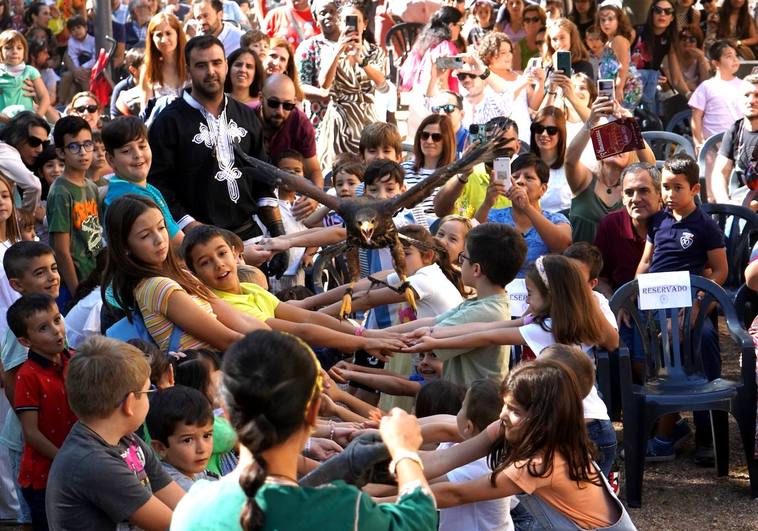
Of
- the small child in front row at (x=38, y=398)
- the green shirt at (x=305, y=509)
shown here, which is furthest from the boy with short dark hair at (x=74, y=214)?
the green shirt at (x=305, y=509)

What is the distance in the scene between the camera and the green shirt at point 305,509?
2162 millimetres

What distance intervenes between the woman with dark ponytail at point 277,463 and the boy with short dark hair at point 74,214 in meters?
4.11

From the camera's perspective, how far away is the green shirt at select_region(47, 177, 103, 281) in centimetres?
622

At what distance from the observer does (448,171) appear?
15.8 ft

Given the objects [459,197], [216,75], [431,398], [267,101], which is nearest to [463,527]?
[431,398]

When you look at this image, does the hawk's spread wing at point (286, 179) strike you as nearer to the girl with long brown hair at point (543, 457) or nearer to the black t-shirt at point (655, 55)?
the girl with long brown hair at point (543, 457)

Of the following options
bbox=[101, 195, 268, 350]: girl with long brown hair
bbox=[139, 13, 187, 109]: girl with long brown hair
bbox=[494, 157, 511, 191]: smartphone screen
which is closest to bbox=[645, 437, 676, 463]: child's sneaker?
bbox=[494, 157, 511, 191]: smartphone screen

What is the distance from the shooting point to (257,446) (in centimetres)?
220

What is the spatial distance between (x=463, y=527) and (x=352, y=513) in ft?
5.33

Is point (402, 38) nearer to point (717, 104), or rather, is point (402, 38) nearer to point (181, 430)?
point (717, 104)

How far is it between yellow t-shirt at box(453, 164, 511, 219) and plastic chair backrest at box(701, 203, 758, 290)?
1223 mm

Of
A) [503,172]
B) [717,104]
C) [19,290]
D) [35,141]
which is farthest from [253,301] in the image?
[717,104]

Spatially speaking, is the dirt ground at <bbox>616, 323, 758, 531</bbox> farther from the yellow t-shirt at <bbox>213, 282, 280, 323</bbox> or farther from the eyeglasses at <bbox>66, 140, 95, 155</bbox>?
the eyeglasses at <bbox>66, 140, 95, 155</bbox>

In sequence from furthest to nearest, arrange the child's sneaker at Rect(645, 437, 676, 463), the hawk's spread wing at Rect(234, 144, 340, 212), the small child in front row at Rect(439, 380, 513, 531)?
the child's sneaker at Rect(645, 437, 676, 463) → the hawk's spread wing at Rect(234, 144, 340, 212) → the small child in front row at Rect(439, 380, 513, 531)
